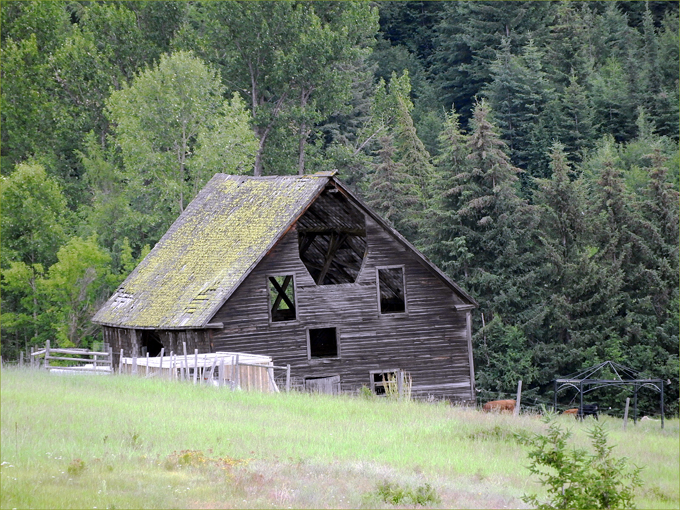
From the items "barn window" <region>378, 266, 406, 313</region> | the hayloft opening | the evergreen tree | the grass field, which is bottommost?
the grass field

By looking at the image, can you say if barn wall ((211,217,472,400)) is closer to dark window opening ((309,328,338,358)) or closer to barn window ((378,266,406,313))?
barn window ((378,266,406,313))

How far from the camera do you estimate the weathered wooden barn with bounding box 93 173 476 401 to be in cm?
3303

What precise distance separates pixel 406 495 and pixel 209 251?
21302 mm

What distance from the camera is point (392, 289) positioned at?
3700 cm

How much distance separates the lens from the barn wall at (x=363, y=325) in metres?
33.1

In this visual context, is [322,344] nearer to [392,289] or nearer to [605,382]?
[392,289]

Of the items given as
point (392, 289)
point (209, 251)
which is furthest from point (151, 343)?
point (392, 289)

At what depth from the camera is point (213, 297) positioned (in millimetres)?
32938

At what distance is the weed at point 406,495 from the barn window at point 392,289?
1865 cm

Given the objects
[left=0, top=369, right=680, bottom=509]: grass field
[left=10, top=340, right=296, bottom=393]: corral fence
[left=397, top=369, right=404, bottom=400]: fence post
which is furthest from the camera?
[left=397, top=369, right=404, bottom=400]: fence post

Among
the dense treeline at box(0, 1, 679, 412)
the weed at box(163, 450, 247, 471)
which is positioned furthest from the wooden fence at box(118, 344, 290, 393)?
the dense treeline at box(0, 1, 679, 412)

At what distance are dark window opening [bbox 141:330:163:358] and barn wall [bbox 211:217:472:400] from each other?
3569mm

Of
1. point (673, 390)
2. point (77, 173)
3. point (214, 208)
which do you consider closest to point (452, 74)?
point (77, 173)

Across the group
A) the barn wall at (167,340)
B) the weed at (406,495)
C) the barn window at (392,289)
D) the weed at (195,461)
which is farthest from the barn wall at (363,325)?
the weed at (406,495)
